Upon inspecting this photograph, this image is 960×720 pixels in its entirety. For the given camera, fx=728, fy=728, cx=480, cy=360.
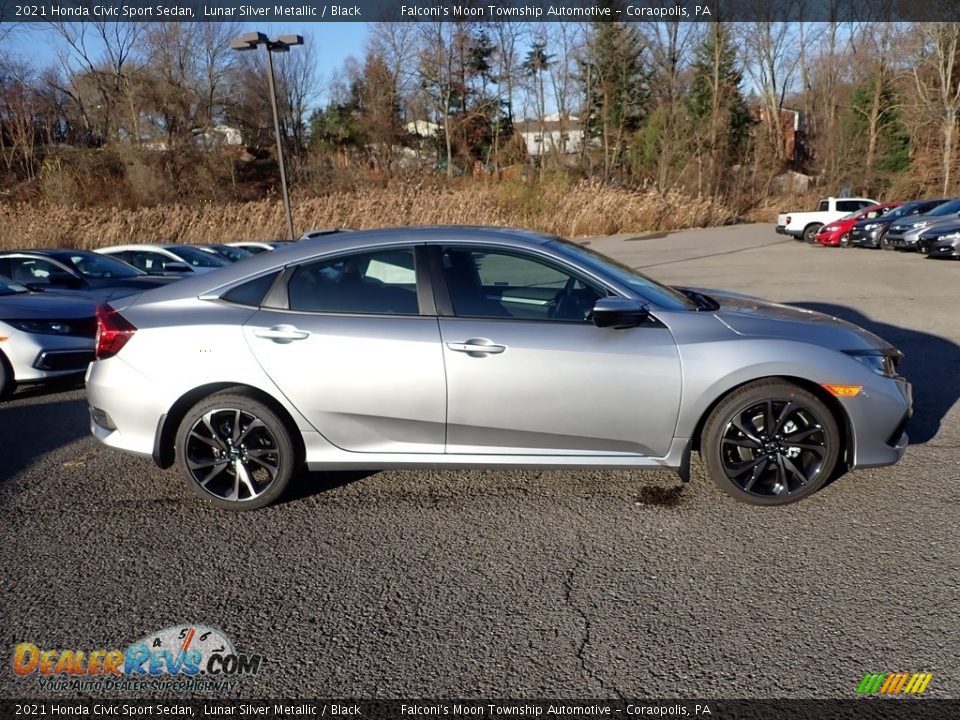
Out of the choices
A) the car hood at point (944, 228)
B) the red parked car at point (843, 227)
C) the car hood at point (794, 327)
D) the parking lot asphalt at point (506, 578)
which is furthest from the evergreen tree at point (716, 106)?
the parking lot asphalt at point (506, 578)

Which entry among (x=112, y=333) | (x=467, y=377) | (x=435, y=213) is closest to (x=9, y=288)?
A: (x=112, y=333)

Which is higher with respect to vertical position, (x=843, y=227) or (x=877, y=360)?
(x=877, y=360)

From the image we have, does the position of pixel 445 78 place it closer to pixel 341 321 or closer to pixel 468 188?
pixel 468 188

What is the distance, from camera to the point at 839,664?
2699 millimetres

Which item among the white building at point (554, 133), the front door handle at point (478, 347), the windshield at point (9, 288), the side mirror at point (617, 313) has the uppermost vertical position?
the white building at point (554, 133)

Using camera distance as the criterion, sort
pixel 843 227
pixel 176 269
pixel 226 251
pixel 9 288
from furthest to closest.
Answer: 1. pixel 843 227
2. pixel 226 251
3. pixel 176 269
4. pixel 9 288

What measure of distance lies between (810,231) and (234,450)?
26237 millimetres

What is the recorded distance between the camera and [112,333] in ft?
13.8

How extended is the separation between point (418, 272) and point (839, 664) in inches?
107

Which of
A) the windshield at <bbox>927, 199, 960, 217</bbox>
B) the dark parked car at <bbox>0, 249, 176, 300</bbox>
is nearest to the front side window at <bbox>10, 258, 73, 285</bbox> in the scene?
the dark parked car at <bbox>0, 249, 176, 300</bbox>

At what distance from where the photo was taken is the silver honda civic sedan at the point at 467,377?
3.88 meters

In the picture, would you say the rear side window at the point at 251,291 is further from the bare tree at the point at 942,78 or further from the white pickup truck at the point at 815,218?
the bare tree at the point at 942,78

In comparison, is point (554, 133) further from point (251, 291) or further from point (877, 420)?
point (877, 420)

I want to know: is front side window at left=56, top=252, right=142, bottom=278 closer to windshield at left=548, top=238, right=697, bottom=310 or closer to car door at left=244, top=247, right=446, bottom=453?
car door at left=244, top=247, right=446, bottom=453
